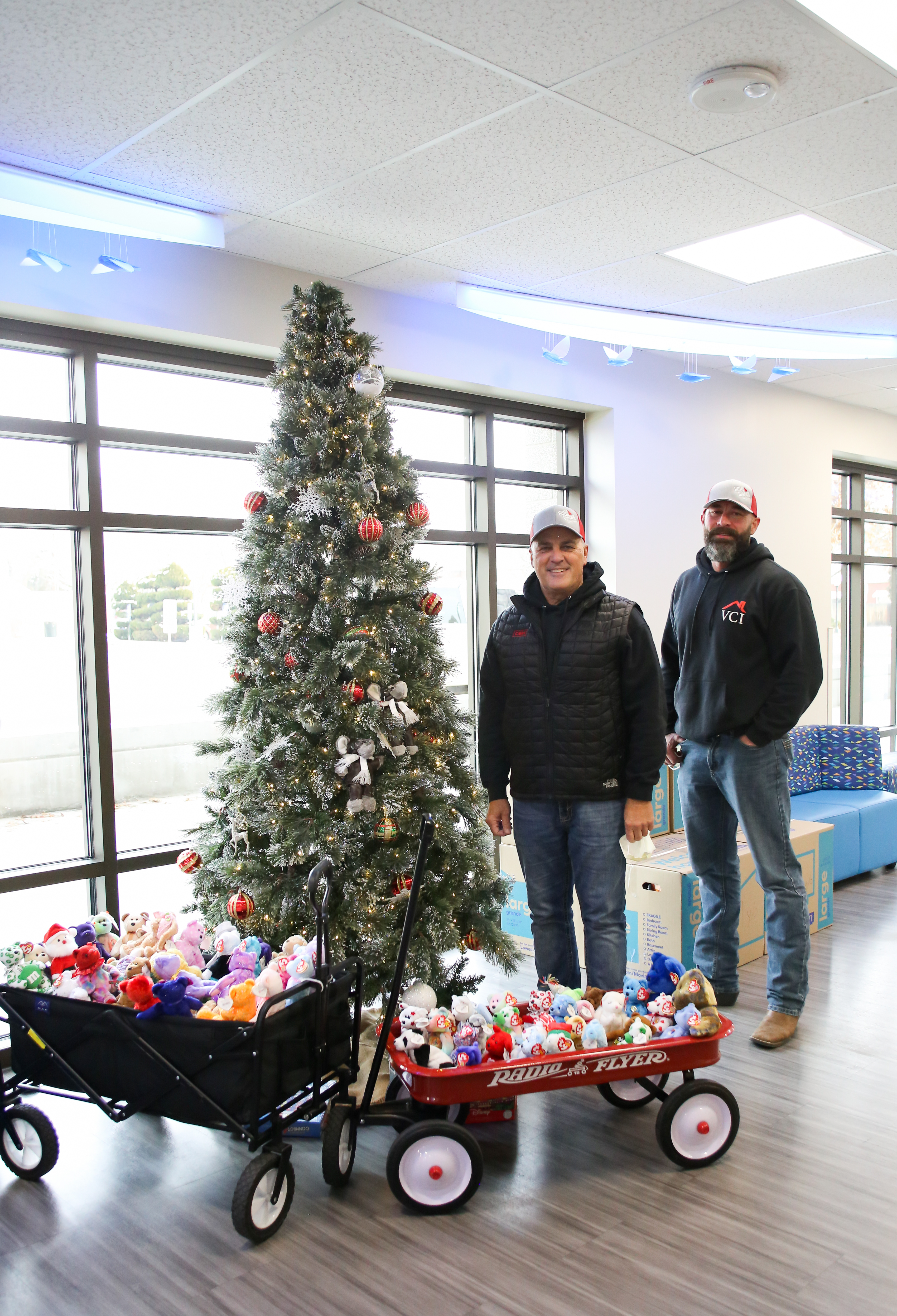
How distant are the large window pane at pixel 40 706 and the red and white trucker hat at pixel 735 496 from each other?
227cm

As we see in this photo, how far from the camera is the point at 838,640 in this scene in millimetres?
7824

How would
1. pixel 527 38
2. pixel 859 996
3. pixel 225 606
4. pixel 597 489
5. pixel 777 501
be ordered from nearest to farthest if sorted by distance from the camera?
pixel 527 38, pixel 225 606, pixel 859 996, pixel 597 489, pixel 777 501

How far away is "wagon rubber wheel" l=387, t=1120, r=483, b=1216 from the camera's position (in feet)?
7.79

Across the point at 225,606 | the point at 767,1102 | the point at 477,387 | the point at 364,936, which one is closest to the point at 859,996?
the point at 767,1102

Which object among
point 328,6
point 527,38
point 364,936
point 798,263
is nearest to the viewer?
point 328,6

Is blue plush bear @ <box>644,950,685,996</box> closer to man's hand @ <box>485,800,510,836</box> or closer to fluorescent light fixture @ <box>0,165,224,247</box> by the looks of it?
Answer: man's hand @ <box>485,800,510,836</box>

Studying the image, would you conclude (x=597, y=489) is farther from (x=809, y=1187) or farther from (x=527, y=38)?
(x=809, y=1187)

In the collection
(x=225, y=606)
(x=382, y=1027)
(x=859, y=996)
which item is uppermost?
(x=225, y=606)

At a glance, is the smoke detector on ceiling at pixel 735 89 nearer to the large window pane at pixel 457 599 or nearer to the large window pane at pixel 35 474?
the large window pane at pixel 35 474

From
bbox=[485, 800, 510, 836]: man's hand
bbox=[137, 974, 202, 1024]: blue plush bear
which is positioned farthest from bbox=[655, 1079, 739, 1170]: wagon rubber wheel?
bbox=[137, 974, 202, 1024]: blue plush bear

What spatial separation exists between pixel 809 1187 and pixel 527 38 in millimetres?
2818

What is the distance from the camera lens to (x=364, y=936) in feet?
9.64

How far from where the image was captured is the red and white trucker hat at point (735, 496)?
341 centimetres

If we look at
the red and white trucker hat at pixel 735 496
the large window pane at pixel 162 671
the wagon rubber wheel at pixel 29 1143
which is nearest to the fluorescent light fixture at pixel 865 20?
the red and white trucker hat at pixel 735 496
